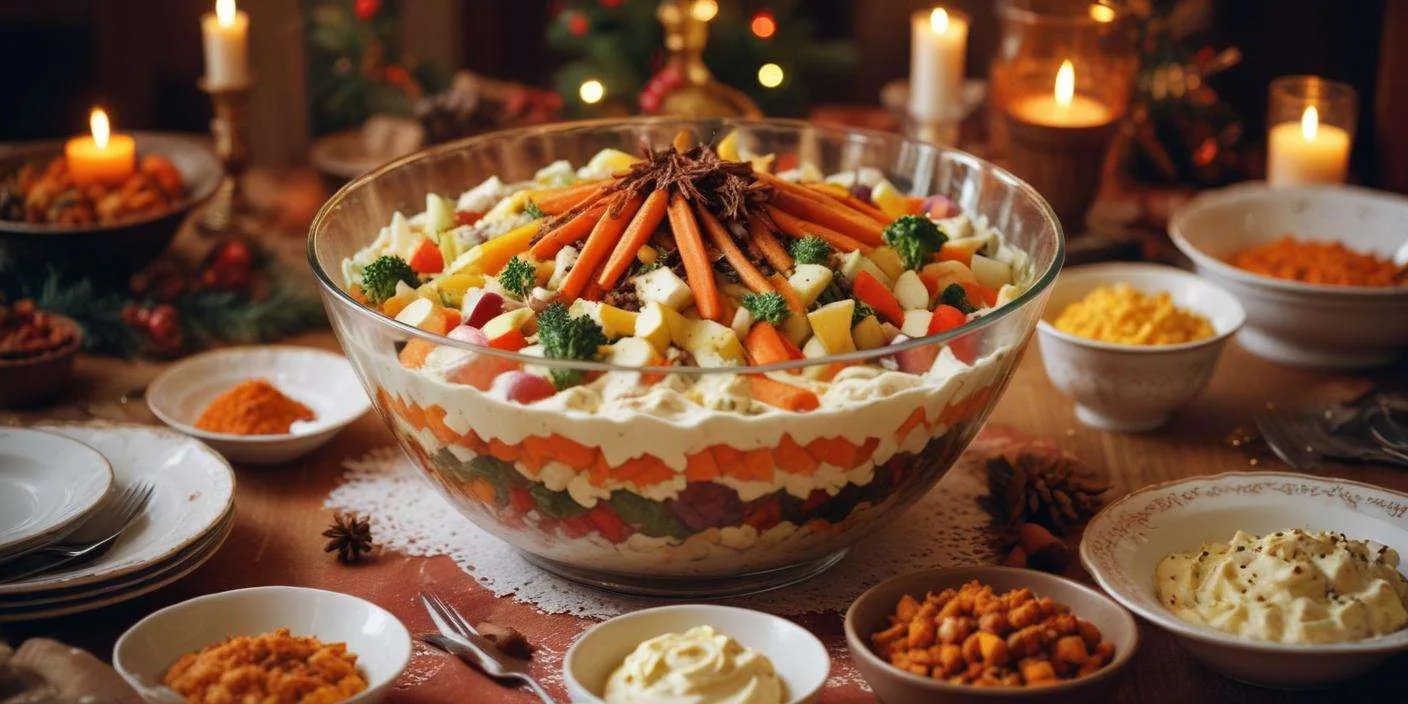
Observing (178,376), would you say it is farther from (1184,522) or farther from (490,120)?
(1184,522)

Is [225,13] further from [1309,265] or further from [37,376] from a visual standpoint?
[1309,265]

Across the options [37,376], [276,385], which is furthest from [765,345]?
[37,376]

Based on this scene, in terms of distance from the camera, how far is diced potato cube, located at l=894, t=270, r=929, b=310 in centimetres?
238

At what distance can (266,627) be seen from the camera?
208 cm

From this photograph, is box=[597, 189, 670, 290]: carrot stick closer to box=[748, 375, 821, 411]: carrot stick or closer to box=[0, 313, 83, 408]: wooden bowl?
box=[748, 375, 821, 411]: carrot stick

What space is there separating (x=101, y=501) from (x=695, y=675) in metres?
1.04

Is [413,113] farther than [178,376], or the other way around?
[413,113]

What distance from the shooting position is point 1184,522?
2.33 m

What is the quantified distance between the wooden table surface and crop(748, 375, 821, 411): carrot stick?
42 centimetres

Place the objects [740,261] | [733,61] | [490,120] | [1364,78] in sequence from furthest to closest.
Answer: [1364,78] → [733,61] → [490,120] → [740,261]

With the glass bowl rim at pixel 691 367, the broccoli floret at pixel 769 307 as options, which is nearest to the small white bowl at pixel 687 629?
the glass bowl rim at pixel 691 367

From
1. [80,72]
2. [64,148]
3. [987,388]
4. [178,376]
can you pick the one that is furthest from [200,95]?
Result: [987,388]

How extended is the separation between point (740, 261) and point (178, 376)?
53.3 inches

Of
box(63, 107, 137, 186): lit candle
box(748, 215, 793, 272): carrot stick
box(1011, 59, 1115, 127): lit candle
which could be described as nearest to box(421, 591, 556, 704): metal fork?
box(748, 215, 793, 272): carrot stick
